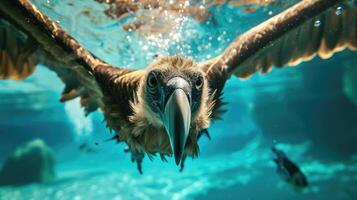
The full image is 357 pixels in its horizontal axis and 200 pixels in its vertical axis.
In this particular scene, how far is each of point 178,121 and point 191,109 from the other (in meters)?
0.43

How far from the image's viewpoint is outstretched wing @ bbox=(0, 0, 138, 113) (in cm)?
386

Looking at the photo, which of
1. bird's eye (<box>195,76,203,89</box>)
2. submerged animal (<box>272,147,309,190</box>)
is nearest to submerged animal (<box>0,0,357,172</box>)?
bird's eye (<box>195,76,203,89</box>)

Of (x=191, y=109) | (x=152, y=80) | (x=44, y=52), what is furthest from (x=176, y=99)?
(x=44, y=52)

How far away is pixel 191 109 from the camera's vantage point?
2.93m

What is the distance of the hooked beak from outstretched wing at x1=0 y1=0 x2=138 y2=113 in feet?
5.51

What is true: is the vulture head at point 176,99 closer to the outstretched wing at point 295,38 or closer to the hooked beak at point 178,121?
the hooked beak at point 178,121

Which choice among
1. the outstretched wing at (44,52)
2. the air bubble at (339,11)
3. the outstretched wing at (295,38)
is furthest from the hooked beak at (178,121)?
the air bubble at (339,11)

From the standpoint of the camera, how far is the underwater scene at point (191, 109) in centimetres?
416

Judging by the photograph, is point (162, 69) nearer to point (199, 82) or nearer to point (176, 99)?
point (199, 82)

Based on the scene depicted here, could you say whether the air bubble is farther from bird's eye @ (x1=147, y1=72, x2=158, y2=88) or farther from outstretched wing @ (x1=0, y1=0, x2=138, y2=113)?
bird's eye @ (x1=147, y1=72, x2=158, y2=88)

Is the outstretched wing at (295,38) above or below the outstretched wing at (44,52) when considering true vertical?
above

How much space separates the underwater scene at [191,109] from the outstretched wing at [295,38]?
68mm

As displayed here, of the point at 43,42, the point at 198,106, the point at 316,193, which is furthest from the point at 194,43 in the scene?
the point at 198,106

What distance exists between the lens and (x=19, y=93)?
2569 centimetres
